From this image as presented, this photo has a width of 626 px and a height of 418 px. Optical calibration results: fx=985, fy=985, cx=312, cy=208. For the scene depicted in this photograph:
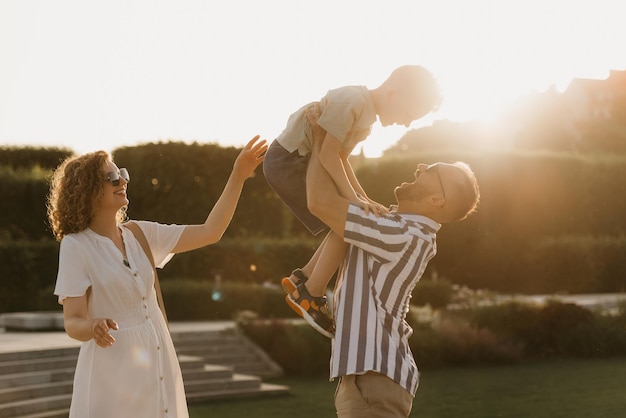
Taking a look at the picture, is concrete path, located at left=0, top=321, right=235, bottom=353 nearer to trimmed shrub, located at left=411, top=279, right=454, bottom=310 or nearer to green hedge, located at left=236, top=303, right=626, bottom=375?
green hedge, located at left=236, top=303, right=626, bottom=375

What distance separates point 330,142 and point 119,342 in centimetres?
Result: 120

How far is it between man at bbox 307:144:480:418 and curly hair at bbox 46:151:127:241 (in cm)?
100

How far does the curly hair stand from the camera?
3.91m

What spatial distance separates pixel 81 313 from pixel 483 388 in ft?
31.0

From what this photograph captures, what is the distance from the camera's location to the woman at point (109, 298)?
3854 mm

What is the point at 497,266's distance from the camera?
23266mm

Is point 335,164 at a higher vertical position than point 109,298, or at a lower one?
higher

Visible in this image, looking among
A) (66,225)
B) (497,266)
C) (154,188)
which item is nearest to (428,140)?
(497,266)

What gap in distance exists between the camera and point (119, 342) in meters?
3.90

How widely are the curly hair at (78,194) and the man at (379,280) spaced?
100 centimetres

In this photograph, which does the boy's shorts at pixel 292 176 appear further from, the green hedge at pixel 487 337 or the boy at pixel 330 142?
the green hedge at pixel 487 337

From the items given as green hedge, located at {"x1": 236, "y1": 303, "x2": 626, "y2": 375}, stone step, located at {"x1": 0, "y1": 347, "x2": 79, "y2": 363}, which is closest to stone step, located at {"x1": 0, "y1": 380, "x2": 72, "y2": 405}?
stone step, located at {"x1": 0, "y1": 347, "x2": 79, "y2": 363}

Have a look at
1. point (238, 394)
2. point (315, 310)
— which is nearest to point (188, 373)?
point (238, 394)

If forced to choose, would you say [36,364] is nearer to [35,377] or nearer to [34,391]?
[35,377]
